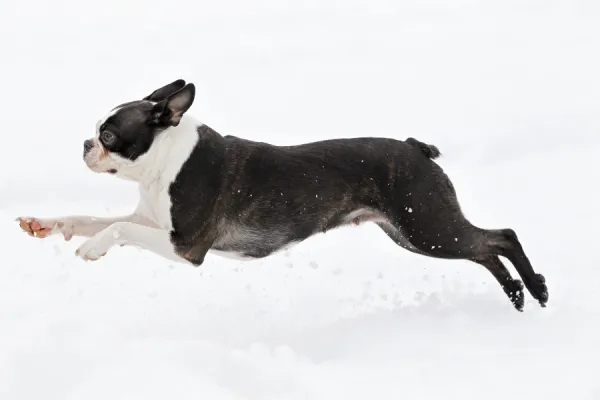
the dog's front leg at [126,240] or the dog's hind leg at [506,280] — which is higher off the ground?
the dog's hind leg at [506,280]

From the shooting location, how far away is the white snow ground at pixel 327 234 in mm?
5250

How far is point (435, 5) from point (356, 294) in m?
10.1

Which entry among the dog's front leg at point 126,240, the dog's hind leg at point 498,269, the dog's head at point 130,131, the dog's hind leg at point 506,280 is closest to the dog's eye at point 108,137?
the dog's head at point 130,131

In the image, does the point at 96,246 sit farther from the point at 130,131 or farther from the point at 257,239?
the point at 257,239

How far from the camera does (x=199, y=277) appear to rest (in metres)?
7.23

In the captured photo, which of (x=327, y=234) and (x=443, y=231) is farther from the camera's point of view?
(x=327, y=234)

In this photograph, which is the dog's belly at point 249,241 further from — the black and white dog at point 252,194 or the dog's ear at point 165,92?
the dog's ear at point 165,92

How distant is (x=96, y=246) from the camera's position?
5.46 metres

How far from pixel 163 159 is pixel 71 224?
2.41ft

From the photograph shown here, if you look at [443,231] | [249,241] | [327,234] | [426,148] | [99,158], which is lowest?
[327,234]

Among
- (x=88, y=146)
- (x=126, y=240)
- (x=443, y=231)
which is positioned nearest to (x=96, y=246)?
(x=126, y=240)

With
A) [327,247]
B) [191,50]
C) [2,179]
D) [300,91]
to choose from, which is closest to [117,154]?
[327,247]

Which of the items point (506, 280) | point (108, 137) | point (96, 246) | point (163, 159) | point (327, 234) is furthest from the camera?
point (327, 234)

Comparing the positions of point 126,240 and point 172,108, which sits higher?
point 172,108
